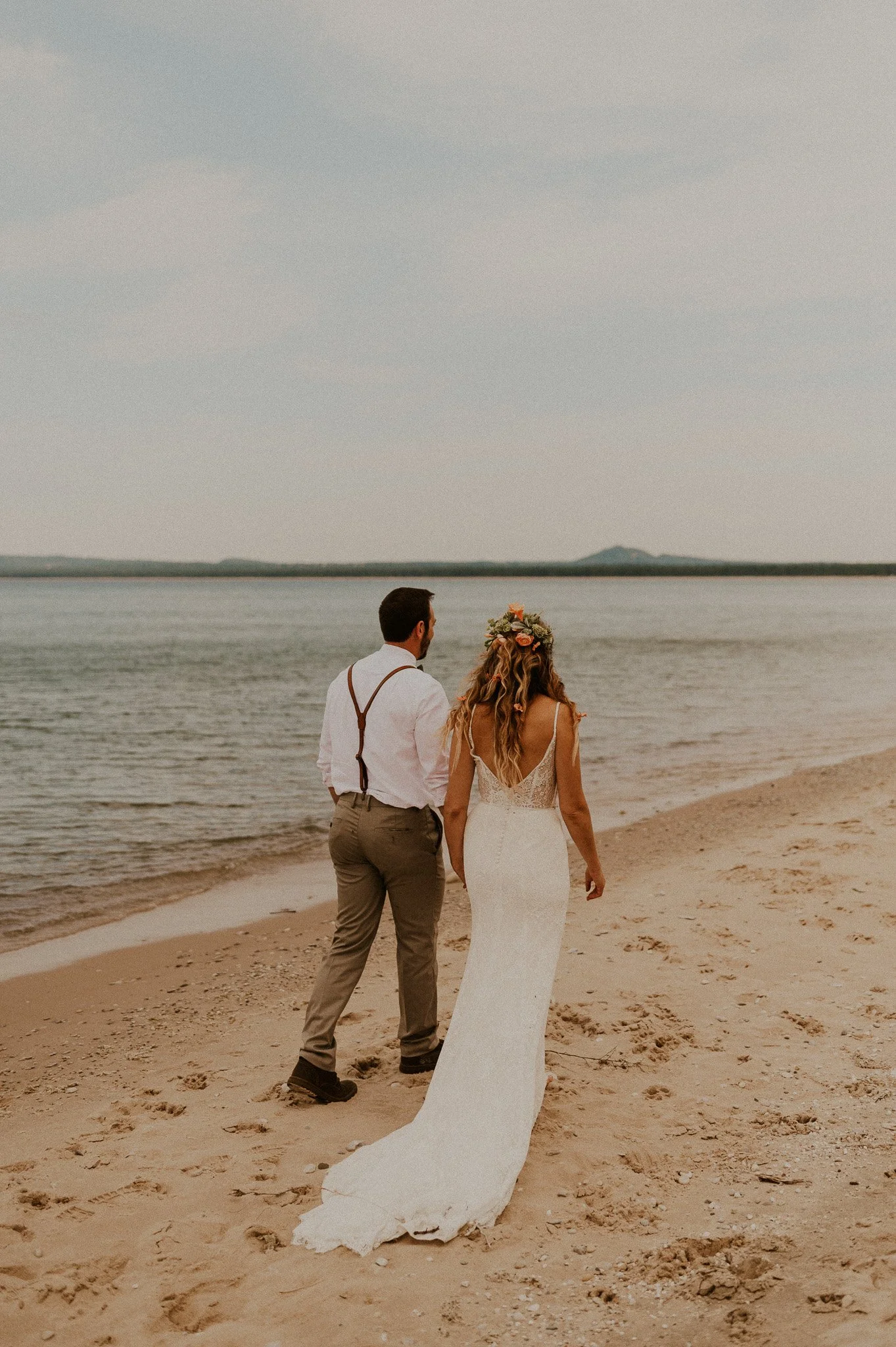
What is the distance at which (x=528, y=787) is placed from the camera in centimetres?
407

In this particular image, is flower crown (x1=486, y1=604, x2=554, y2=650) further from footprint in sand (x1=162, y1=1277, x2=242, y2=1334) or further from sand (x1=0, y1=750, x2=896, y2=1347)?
footprint in sand (x1=162, y1=1277, x2=242, y2=1334)

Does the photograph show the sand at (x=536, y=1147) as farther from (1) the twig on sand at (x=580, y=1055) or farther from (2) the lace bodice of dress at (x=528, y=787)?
(2) the lace bodice of dress at (x=528, y=787)

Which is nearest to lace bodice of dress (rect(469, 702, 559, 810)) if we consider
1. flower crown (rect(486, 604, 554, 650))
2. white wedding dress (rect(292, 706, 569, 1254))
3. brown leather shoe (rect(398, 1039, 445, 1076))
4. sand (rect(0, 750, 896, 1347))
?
white wedding dress (rect(292, 706, 569, 1254))

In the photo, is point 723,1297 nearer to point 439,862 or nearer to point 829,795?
point 439,862

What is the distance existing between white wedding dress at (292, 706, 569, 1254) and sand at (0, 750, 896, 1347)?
0.21 metres

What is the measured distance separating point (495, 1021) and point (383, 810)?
1.00 m

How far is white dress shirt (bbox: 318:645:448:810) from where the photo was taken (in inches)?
174

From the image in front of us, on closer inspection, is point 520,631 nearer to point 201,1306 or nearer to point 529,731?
point 529,731

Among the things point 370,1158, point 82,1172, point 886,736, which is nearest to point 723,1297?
point 370,1158

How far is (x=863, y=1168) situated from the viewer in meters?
3.88

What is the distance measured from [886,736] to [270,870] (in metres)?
13.2

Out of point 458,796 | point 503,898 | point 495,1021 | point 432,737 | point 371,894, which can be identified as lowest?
point 495,1021

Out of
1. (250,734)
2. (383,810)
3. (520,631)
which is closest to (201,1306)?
(383,810)

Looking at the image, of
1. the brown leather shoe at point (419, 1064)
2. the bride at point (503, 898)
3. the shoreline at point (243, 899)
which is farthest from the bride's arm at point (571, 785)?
the shoreline at point (243, 899)
